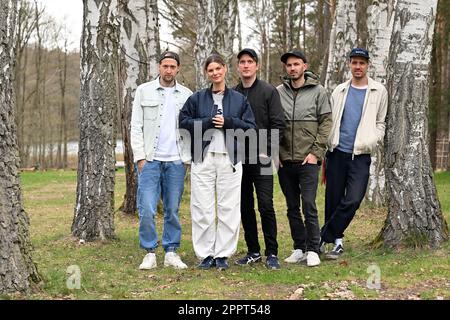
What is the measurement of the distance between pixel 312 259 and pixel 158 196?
169 cm

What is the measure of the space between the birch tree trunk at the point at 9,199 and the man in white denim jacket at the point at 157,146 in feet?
4.84

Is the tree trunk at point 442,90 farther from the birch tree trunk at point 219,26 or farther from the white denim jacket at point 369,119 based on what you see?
the white denim jacket at point 369,119

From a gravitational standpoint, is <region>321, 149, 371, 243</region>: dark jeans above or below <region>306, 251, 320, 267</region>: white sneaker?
above

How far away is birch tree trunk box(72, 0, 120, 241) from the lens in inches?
307

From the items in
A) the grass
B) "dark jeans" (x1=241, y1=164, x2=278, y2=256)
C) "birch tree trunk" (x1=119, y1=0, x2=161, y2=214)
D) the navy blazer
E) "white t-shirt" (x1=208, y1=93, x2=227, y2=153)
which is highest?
"birch tree trunk" (x1=119, y1=0, x2=161, y2=214)

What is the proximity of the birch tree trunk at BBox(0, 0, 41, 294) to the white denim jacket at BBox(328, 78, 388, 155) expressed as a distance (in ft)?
10.5

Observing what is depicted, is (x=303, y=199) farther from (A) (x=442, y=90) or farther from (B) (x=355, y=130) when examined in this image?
(A) (x=442, y=90)

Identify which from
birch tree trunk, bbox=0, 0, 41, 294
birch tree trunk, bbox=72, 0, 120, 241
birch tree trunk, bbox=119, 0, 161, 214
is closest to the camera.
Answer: birch tree trunk, bbox=0, 0, 41, 294

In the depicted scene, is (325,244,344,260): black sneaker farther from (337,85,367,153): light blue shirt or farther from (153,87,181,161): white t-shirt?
(153,87,181,161): white t-shirt

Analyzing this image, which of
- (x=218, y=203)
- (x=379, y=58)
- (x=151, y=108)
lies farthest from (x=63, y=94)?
(x=218, y=203)

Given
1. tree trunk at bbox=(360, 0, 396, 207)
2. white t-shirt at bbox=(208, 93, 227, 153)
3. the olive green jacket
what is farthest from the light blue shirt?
tree trunk at bbox=(360, 0, 396, 207)

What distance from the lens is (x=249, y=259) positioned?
21.6ft
